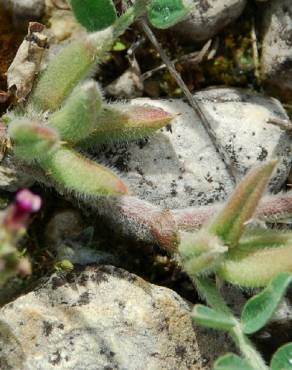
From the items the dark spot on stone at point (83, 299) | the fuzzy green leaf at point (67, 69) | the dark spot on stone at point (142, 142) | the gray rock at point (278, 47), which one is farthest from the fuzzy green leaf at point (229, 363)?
the gray rock at point (278, 47)

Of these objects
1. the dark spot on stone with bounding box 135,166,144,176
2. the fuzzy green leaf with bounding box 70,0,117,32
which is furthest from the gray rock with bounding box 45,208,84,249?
the fuzzy green leaf with bounding box 70,0,117,32

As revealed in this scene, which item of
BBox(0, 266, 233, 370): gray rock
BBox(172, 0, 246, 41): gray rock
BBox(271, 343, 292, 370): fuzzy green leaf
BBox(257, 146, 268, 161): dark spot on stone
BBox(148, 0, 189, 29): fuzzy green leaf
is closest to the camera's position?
BBox(271, 343, 292, 370): fuzzy green leaf

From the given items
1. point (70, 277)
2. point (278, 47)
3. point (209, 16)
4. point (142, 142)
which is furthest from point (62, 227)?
point (278, 47)

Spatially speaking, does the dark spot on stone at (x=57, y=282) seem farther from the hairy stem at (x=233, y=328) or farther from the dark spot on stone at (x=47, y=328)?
the hairy stem at (x=233, y=328)

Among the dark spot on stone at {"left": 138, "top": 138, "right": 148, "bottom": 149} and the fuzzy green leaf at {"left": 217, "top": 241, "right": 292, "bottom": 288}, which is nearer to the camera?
the fuzzy green leaf at {"left": 217, "top": 241, "right": 292, "bottom": 288}

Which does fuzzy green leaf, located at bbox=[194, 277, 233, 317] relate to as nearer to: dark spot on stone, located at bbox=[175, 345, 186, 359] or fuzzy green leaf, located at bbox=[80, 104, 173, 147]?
dark spot on stone, located at bbox=[175, 345, 186, 359]

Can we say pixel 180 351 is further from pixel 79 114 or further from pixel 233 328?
pixel 79 114

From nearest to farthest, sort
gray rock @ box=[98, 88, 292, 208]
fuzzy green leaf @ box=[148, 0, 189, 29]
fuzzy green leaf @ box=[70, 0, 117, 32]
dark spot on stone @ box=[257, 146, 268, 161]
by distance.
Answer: fuzzy green leaf @ box=[148, 0, 189, 29]
fuzzy green leaf @ box=[70, 0, 117, 32]
gray rock @ box=[98, 88, 292, 208]
dark spot on stone @ box=[257, 146, 268, 161]
